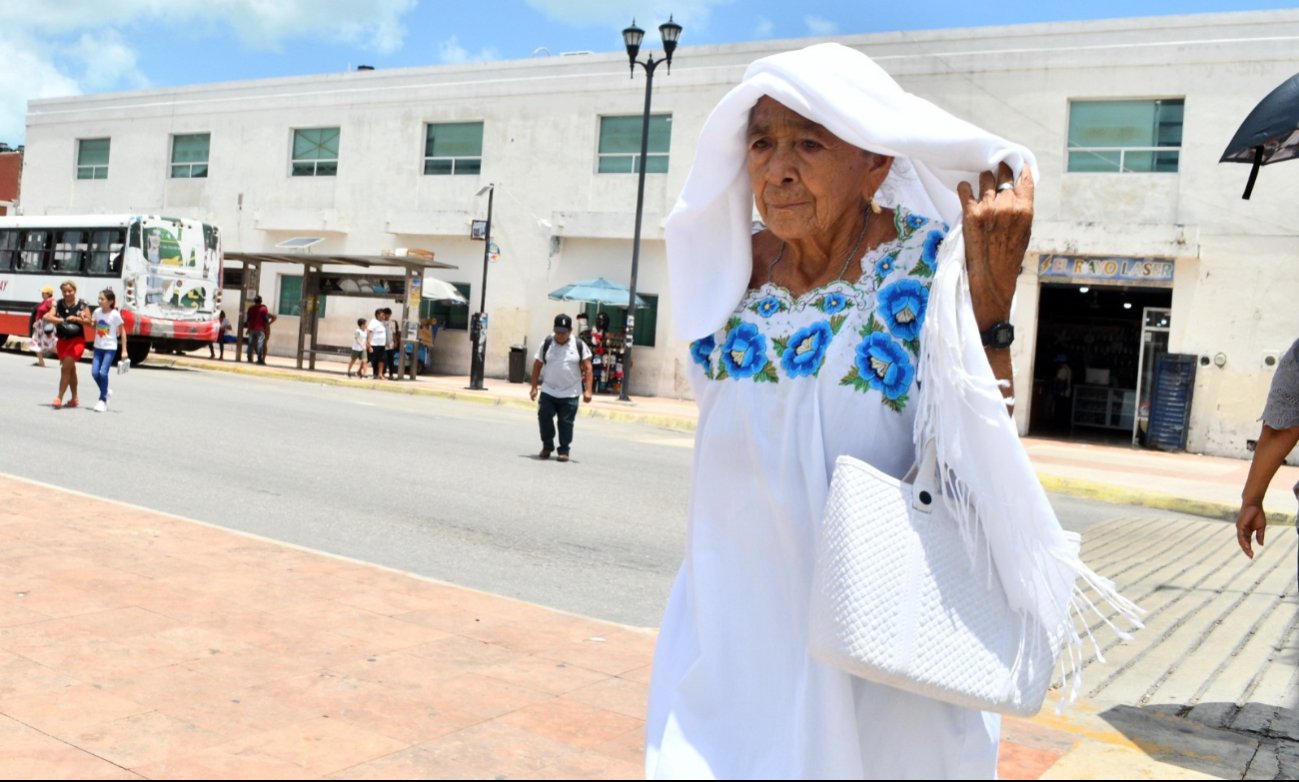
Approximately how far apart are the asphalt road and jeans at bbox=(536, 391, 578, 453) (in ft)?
0.86

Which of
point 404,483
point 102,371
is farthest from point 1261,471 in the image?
point 102,371

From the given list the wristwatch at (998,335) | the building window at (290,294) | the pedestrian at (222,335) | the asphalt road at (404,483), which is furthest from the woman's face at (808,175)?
the building window at (290,294)

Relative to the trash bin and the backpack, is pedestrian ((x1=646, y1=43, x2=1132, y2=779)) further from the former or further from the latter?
the trash bin

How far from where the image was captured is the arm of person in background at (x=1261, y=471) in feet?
13.3

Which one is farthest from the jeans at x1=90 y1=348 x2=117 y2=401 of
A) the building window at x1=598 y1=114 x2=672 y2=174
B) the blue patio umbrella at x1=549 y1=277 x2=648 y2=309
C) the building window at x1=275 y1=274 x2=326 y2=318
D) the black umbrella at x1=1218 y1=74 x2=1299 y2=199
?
the building window at x1=275 y1=274 x2=326 y2=318

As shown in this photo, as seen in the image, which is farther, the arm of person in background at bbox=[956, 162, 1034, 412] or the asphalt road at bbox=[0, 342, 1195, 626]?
the asphalt road at bbox=[0, 342, 1195, 626]

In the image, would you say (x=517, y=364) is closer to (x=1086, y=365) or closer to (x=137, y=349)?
(x=137, y=349)

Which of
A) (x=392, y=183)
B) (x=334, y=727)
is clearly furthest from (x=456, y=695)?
(x=392, y=183)

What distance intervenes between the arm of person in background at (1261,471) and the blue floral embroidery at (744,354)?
96.1 inches

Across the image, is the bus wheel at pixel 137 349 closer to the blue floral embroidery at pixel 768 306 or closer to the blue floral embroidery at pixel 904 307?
the blue floral embroidery at pixel 768 306

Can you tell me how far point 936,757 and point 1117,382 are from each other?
26633 millimetres

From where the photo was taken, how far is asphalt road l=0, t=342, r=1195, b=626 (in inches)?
293

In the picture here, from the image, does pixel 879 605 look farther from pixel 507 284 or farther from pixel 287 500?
pixel 507 284

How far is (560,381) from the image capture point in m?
13.1
